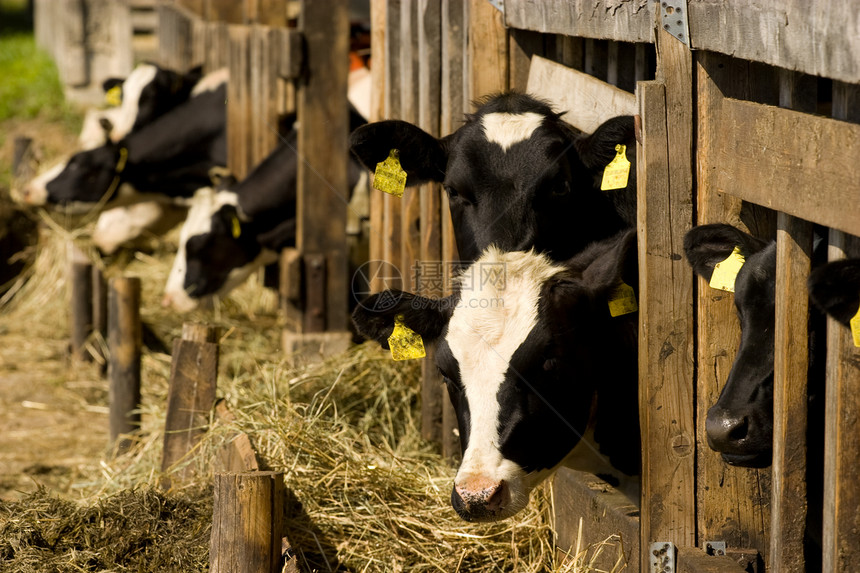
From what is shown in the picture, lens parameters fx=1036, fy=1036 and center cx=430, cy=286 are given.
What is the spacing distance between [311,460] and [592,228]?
1495mm

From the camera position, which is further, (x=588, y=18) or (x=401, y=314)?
(x=401, y=314)

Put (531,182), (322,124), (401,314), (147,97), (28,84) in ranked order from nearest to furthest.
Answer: (401,314) → (531,182) → (322,124) → (147,97) → (28,84)

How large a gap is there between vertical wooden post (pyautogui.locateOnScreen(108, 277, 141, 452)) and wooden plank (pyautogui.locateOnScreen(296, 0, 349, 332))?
1.37m

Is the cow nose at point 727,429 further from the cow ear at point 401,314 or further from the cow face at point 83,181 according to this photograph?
the cow face at point 83,181

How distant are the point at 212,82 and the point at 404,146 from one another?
546cm

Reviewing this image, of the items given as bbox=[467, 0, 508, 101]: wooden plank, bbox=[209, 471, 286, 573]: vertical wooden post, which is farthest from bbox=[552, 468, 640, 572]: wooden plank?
bbox=[467, 0, 508, 101]: wooden plank

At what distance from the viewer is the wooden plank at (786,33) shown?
2.06 meters

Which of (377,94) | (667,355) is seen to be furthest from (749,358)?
(377,94)

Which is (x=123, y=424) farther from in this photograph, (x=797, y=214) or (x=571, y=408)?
(x=797, y=214)

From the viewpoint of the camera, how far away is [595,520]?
3512mm

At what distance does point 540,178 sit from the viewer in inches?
150

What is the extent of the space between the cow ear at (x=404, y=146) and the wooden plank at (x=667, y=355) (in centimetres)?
147

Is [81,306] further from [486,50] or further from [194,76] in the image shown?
[486,50]

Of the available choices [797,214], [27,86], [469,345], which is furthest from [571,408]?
[27,86]
